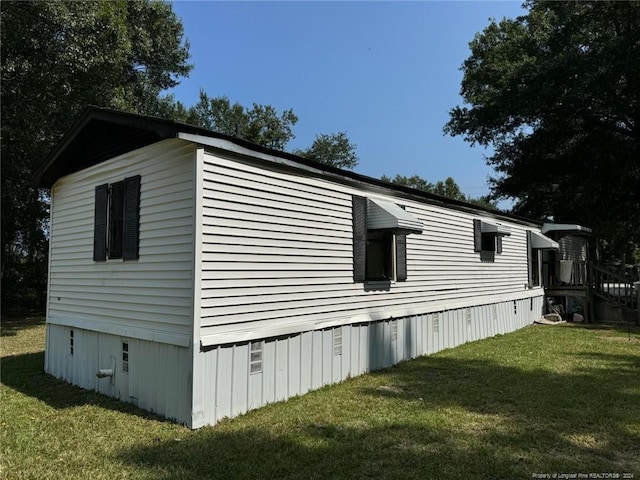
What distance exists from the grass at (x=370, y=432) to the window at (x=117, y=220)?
1.99 metres

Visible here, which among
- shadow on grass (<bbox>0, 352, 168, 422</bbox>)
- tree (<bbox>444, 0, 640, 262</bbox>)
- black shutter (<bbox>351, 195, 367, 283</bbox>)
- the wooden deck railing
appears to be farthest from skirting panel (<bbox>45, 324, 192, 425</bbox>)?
tree (<bbox>444, 0, 640, 262</bbox>)

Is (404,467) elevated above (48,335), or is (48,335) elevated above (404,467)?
(48,335)

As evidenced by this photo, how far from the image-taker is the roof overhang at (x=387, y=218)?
750cm

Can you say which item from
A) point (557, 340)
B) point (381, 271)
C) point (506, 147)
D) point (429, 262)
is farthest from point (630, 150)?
point (381, 271)

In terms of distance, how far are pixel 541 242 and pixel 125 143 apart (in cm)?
1286

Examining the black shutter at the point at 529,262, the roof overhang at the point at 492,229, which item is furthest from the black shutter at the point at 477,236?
the black shutter at the point at 529,262

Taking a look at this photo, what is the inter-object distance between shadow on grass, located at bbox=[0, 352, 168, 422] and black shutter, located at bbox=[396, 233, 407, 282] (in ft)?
15.6

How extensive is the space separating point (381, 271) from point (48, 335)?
591 centimetres

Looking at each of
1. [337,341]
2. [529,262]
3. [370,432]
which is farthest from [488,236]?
[370,432]

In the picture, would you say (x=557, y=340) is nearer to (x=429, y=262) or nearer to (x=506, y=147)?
(x=429, y=262)

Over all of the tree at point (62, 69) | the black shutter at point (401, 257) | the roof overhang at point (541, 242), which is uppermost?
the tree at point (62, 69)

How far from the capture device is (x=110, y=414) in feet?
18.2

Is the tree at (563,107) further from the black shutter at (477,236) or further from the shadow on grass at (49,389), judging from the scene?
the shadow on grass at (49,389)

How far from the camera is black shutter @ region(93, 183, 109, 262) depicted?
674 centimetres
